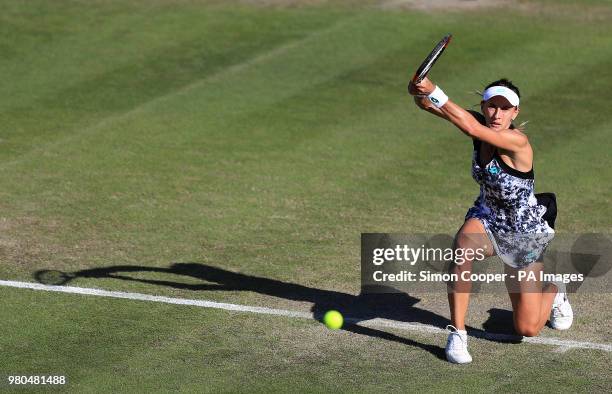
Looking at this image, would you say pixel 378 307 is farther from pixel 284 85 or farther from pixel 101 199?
pixel 284 85

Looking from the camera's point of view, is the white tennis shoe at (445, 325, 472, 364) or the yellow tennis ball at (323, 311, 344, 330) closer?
the white tennis shoe at (445, 325, 472, 364)

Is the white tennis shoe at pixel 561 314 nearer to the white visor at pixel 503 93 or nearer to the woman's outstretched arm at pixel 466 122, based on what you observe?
the woman's outstretched arm at pixel 466 122

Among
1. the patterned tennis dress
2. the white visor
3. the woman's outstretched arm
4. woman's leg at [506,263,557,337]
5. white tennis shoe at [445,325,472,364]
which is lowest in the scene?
white tennis shoe at [445,325,472,364]

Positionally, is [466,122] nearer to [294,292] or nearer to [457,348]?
[457,348]

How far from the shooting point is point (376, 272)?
40.6 feet

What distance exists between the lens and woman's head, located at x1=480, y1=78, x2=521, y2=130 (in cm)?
1024

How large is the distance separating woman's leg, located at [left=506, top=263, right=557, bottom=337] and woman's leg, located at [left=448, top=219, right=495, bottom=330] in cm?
47

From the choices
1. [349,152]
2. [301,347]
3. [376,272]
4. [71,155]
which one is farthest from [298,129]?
[301,347]

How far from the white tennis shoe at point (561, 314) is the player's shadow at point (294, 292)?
0.70 m

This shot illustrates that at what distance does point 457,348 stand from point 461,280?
603mm

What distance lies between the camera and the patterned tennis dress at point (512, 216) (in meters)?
10.4

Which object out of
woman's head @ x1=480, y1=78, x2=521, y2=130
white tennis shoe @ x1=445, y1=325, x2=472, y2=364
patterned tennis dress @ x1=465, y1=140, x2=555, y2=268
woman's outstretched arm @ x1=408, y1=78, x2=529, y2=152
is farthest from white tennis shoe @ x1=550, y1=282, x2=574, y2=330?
woman's head @ x1=480, y1=78, x2=521, y2=130

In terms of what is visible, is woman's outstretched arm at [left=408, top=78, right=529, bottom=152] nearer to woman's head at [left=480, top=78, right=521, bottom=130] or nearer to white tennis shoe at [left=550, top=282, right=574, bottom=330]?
woman's head at [left=480, top=78, right=521, bottom=130]

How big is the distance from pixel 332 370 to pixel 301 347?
23.4 inches
